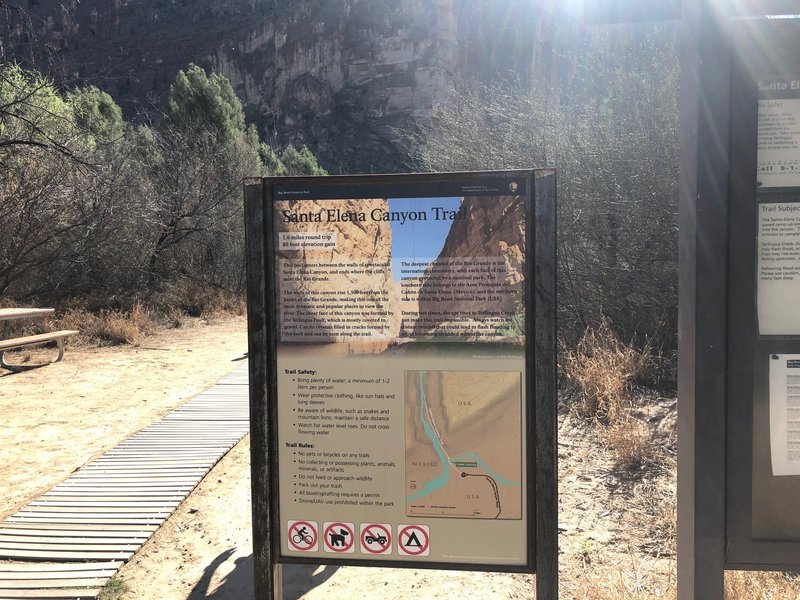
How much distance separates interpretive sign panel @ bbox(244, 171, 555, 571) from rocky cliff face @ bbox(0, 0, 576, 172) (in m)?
51.9

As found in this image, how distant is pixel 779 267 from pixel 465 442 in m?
1.20

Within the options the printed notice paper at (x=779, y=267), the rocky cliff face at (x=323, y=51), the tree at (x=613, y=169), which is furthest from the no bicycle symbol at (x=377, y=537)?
the rocky cliff face at (x=323, y=51)

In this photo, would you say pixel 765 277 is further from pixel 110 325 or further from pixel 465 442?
pixel 110 325

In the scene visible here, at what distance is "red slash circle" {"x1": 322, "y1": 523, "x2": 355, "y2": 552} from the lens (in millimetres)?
2148

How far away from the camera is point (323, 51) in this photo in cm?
6625

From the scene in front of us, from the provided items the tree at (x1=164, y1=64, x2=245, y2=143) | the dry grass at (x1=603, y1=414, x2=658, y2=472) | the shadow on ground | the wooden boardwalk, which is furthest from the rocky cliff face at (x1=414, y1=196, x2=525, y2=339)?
the tree at (x1=164, y1=64, x2=245, y2=143)

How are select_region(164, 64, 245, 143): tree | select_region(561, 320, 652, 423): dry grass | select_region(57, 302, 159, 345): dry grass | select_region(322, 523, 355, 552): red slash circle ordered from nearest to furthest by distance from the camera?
1. select_region(322, 523, 355, 552): red slash circle
2. select_region(561, 320, 652, 423): dry grass
3. select_region(57, 302, 159, 345): dry grass
4. select_region(164, 64, 245, 143): tree

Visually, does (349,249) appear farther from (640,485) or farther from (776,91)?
(640,485)

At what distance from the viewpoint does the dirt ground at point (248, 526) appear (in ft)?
9.60

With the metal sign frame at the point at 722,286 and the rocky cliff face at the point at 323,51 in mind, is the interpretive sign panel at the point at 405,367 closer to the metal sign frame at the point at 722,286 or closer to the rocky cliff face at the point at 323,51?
the metal sign frame at the point at 722,286

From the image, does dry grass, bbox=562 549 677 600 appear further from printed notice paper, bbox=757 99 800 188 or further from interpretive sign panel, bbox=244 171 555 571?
printed notice paper, bbox=757 99 800 188

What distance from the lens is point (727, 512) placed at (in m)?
1.93

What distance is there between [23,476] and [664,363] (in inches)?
242

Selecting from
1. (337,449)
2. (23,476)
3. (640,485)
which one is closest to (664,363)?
(640,485)
